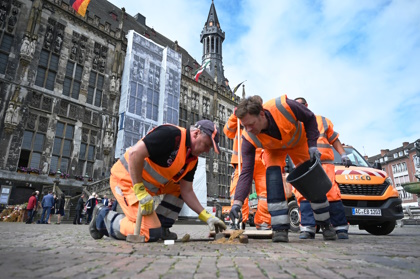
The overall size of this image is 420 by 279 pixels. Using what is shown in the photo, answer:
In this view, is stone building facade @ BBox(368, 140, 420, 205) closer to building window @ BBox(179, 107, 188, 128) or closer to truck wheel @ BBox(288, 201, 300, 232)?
building window @ BBox(179, 107, 188, 128)

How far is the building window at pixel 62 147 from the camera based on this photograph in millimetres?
16984

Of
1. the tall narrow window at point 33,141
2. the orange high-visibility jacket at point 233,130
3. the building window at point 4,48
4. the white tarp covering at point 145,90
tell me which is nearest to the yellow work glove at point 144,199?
the orange high-visibility jacket at point 233,130

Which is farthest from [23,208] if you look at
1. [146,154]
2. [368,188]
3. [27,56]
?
[368,188]

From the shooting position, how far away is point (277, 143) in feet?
11.5

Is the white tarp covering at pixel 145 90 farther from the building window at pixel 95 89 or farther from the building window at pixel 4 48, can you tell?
the building window at pixel 4 48

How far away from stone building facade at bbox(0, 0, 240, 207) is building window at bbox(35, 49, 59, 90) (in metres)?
0.06

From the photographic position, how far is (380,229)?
6227 millimetres

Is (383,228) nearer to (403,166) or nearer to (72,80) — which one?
(72,80)

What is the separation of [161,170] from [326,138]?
3.10 metres

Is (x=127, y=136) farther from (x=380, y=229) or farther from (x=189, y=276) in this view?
(x=189, y=276)

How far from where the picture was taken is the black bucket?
319cm

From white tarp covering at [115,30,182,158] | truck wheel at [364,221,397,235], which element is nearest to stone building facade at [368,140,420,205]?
white tarp covering at [115,30,182,158]

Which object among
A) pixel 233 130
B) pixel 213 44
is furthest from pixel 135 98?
pixel 213 44

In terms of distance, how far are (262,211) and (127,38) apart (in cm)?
2163
